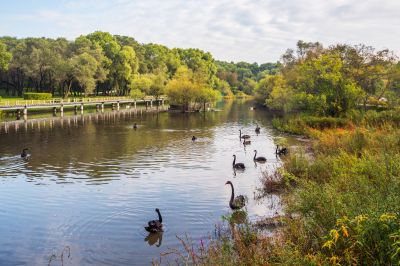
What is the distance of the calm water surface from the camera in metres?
16.1

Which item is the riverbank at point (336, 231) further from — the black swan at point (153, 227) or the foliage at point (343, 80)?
the foliage at point (343, 80)

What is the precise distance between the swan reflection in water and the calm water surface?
0.13 feet

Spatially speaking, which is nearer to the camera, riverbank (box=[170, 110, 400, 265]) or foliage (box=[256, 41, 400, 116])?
riverbank (box=[170, 110, 400, 265])

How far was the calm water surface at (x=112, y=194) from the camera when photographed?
16109 mm

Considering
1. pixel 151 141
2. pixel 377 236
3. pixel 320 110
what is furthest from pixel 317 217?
pixel 320 110

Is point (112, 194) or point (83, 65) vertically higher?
point (83, 65)

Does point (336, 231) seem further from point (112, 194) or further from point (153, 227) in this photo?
point (112, 194)

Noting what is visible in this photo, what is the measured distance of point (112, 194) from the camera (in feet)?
77.6

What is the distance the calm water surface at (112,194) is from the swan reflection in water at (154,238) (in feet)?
0.13

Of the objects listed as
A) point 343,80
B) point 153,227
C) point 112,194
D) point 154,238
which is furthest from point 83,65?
point 154,238

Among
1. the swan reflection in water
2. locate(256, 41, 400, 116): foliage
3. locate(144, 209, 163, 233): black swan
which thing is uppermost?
locate(256, 41, 400, 116): foliage

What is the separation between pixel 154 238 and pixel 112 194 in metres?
7.57

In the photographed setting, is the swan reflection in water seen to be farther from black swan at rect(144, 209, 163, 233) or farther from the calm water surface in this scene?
black swan at rect(144, 209, 163, 233)

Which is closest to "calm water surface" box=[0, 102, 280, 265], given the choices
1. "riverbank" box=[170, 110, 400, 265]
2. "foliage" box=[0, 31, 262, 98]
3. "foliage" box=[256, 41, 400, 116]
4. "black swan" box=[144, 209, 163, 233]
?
"black swan" box=[144, 209, 163, 233]
